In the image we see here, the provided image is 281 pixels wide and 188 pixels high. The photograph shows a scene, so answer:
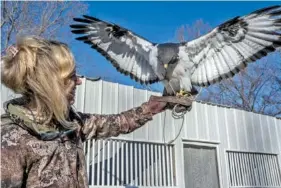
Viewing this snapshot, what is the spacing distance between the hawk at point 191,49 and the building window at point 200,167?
Answer: 2.80 m

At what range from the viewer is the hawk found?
2.20 m

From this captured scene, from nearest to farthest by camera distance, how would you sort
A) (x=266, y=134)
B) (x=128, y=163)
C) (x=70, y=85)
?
(x=70, y=85)
(x=128, y=163)
(x=266, y=134)

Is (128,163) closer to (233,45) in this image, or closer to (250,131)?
(233,45)

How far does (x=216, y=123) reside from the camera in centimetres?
563

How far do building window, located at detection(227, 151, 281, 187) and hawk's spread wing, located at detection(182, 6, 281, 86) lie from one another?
3693mm

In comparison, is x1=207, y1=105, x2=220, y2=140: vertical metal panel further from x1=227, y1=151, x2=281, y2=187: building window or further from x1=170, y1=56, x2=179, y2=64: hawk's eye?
x1=170, y1=56, x2=179, y2=64: hawk's eye

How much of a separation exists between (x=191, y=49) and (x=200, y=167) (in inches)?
130

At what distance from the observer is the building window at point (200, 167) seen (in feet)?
16.0

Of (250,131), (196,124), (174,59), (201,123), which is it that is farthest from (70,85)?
(250,131)

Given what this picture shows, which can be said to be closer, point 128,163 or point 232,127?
point 128,163

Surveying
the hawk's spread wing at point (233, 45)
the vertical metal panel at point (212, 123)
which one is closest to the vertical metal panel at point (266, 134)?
the vertical metal panel at point (212, 123)

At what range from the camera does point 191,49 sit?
2303mm

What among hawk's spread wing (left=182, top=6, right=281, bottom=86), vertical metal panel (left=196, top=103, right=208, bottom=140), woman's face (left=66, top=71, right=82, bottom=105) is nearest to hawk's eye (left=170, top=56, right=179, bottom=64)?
hawk's spread wing (left=182, top=6, right=281, bottom=86)

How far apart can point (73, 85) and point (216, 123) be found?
490 centimetres
